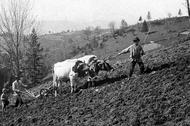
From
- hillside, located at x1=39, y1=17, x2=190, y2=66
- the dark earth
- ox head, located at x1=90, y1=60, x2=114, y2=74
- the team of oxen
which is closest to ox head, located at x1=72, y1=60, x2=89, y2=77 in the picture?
the team of oxen

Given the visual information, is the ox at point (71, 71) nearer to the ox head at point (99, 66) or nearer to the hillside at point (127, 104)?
the ox head at point (99, 66)

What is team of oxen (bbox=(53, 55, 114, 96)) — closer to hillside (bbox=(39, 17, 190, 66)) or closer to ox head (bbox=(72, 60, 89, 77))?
ox head (bbox=(72, 60, 89, 77))

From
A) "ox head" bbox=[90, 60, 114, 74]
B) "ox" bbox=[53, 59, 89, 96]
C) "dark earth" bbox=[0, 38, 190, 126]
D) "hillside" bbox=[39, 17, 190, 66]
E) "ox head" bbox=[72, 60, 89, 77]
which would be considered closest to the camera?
"dark earth" bbox=[0, 38, 190, 126]

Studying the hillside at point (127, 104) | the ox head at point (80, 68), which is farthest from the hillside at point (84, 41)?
the hillside at point (127, 104)

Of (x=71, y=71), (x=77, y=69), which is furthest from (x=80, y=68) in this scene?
(x=71, y=71)

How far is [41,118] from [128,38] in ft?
132

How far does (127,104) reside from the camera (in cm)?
990

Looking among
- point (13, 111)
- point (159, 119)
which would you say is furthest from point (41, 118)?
point (159, 119)

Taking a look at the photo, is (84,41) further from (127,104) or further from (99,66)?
(127,104)

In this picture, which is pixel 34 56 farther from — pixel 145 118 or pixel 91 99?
pixel 145 118

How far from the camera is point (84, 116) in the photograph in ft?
33.4

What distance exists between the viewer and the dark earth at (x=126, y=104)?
8.38 m

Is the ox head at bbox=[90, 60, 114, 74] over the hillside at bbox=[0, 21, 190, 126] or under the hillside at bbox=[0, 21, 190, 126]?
over

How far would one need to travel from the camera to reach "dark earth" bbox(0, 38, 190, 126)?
838 centimetres
